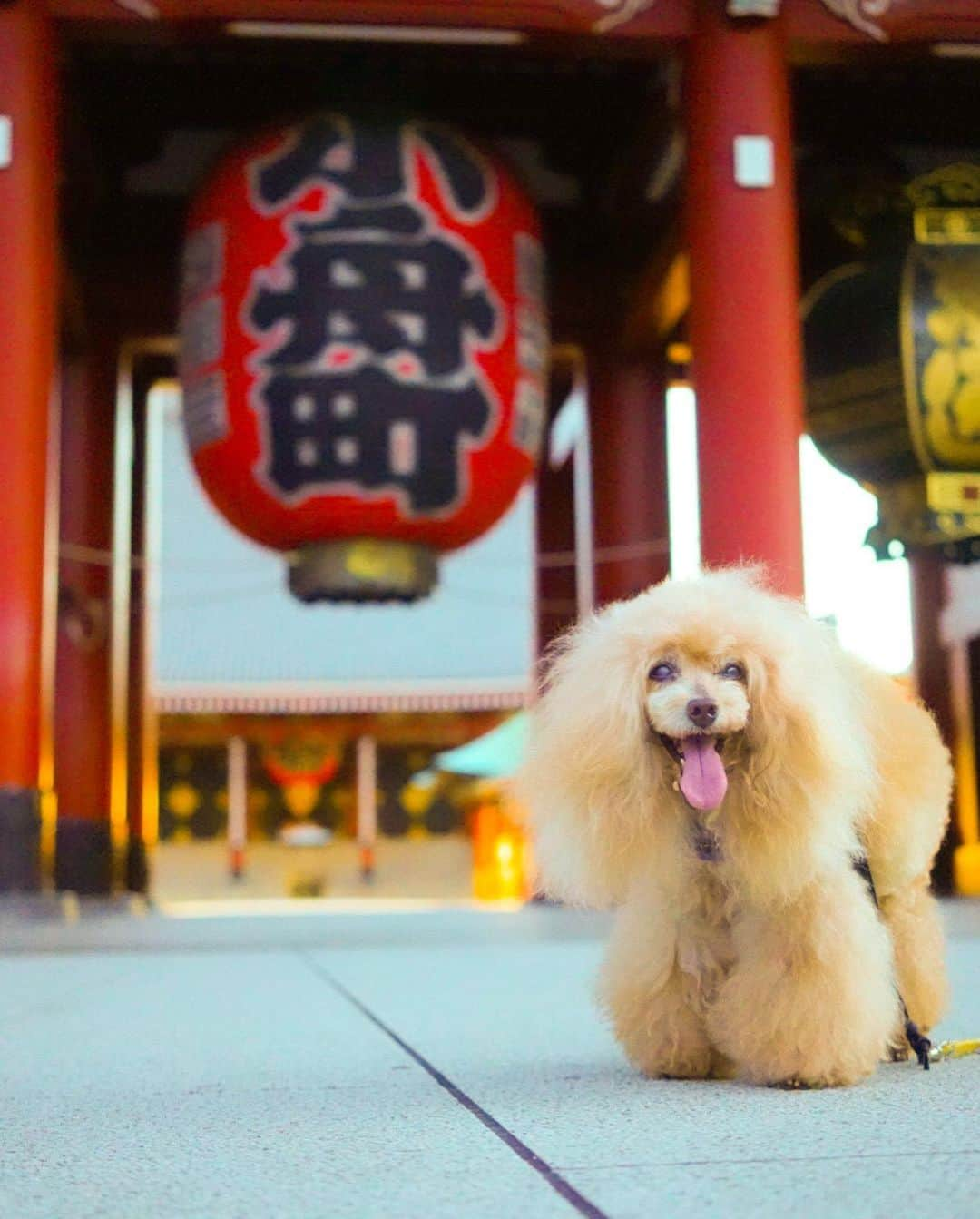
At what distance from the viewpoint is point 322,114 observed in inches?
257

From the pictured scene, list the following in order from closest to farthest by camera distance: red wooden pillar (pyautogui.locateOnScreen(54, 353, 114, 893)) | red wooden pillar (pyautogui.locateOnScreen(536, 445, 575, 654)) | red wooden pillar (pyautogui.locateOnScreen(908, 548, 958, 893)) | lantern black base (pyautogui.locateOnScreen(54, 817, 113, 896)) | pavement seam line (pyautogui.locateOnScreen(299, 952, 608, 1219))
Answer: pavement seam line (pyautogui.locateOnScreen(299, 952, 608, 1219)) → lantern black base (pyautogui.locateOnScreen(54, 817, 113, 896)) → red wooden pillar (pyautogui.locateOnScreen(54, 353, 114, 893)) → red wooden pillar (pyautogui.locateOnScreen(908, 548, 958, 893)) → red wooden pillar (pyautogui.locateOnScreen(536, 445, 575, 654))

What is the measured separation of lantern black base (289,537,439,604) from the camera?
6430 millimetres

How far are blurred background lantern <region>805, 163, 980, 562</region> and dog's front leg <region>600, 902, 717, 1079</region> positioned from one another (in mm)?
4264

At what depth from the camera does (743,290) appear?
6008 mm

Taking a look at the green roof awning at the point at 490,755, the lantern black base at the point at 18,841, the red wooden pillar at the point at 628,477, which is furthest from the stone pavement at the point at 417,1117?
the green roof awning at the point at 490,755

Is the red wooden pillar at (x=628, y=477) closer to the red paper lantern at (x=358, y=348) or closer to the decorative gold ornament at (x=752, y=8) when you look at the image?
the red paper lantern at (x=358, y=348)

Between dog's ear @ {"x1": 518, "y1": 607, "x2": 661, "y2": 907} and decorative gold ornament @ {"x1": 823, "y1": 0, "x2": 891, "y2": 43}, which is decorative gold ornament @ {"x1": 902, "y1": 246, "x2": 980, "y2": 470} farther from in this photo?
dog's ear @ {"x1": 518, "y1": 607, "x2": 661, "y2": 907}

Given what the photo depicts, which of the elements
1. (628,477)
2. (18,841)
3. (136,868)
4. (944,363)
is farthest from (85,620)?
(944,363)

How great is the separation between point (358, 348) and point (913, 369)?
2.12m

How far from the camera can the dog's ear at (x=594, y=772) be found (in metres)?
2.10

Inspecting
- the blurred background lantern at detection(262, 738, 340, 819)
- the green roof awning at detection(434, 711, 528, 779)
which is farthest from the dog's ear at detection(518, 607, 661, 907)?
the blurred background lantern at detection(262, 738, 340, 819)

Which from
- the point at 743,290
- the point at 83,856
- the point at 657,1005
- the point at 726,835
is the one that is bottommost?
the point at 83,856

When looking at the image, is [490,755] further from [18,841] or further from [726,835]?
[726,835]

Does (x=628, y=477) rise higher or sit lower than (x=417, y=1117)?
higher
